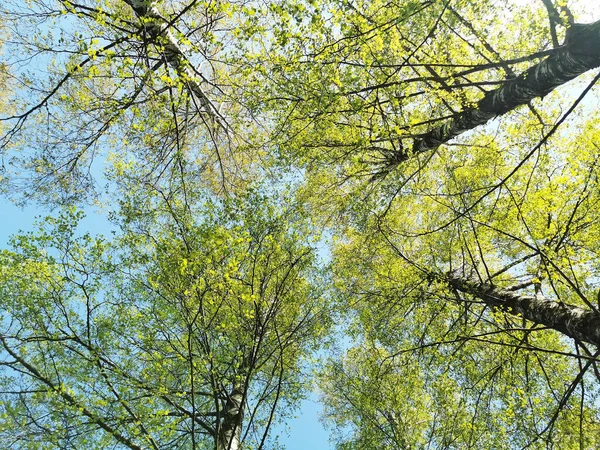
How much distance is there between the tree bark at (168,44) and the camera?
5039 millimetres

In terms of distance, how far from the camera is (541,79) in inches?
168

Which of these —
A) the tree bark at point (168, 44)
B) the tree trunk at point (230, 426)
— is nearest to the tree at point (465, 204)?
the tree bark at point (168, 44)

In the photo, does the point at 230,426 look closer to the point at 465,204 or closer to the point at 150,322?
the point at 150,322

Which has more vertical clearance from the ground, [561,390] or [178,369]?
[178,369]

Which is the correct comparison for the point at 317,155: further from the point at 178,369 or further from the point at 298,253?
the point at 178,369

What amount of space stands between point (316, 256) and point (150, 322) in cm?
292

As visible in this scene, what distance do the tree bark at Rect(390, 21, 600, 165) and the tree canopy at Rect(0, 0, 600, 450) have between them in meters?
0.03

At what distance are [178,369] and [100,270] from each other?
2110mm

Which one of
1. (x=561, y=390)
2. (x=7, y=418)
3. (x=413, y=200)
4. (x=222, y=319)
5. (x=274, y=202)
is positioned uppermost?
(x=413, y=200)

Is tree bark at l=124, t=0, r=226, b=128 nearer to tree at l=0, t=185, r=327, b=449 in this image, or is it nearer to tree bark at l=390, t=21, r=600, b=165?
tree at l=0, t=185, r=327, b=449

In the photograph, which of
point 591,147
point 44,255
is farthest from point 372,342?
point 44,255

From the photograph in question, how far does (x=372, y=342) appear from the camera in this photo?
7617 millimetres

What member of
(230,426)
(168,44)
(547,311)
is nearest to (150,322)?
(230,426)

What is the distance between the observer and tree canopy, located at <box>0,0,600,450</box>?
4.38m
